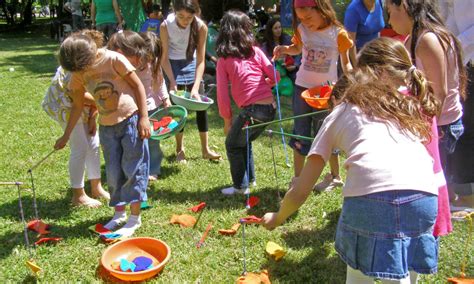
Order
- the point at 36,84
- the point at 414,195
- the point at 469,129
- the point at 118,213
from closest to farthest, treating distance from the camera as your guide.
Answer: the point at 414,195 < the point at 118,213 < the point at 469,129 < the point at 36,84

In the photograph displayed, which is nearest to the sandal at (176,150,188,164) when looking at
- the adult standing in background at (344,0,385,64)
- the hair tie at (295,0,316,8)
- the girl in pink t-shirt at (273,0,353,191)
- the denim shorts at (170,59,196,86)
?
the denim shorts at (170,59,196,86)

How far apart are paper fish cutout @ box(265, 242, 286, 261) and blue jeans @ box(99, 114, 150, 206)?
0.91 meters

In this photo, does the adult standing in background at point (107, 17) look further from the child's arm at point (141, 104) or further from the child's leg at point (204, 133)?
the child's arm at point (141, 104)

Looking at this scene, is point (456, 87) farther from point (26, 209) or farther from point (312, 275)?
point (26, 209)

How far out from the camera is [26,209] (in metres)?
3.74

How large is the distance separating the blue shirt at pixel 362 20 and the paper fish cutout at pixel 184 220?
6.86ft

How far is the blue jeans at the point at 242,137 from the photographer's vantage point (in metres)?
3.76

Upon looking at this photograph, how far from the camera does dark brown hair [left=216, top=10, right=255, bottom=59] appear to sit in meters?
3.67

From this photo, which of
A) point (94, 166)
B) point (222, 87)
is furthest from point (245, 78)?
point (94, 166)

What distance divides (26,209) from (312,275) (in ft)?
7.37

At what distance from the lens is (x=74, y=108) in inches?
131

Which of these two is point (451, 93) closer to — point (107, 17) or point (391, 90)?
point (391, 90)

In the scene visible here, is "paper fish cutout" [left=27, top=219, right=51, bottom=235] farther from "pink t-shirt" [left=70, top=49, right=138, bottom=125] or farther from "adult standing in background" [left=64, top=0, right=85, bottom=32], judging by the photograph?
"adult standing in background" [left=64, top=0, right=85, bottom=32]

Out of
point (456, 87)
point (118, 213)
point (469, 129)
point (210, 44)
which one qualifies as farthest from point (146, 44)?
point (210, 44)
